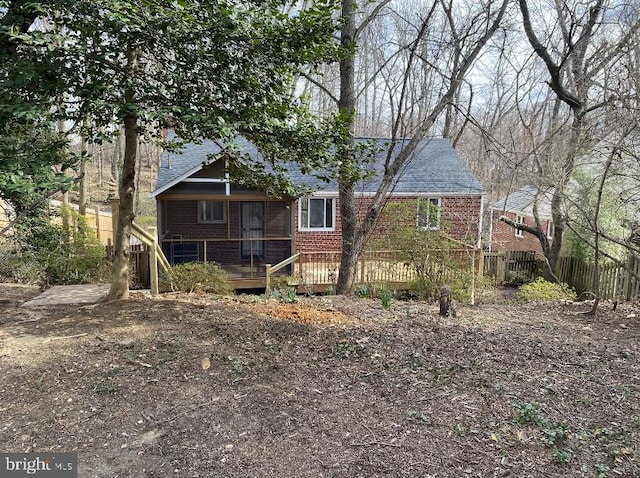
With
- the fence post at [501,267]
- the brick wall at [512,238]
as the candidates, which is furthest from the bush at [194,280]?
the brick wall at [512,238]

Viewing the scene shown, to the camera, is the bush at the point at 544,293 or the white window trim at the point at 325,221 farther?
the white window trim at the point at 325,221

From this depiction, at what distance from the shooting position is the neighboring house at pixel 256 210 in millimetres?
11984

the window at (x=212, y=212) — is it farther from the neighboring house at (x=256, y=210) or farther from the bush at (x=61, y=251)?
the bush at (x=61, y=251)

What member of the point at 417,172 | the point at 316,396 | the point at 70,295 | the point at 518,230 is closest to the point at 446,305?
the point at 316,396

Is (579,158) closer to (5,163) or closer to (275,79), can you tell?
(275,79)

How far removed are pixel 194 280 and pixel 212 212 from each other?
247 inches

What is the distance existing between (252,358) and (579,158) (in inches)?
299

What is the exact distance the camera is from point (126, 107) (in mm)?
3676

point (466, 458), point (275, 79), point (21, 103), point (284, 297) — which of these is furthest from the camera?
point (284, 297)

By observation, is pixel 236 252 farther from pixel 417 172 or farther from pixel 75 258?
pixel 417 172

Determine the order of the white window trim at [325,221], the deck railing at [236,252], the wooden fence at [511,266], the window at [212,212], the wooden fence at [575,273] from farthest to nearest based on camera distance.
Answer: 1. the white window trim at [325,221]
2. the wooden fence at [511,266]
3. the window at [212,212]
4. the deck railing at [236,252]
5. the wooden fence at [575,273]

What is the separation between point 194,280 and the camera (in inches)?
316

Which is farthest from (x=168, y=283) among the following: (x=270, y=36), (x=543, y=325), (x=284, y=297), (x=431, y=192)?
(x=431, y=192)

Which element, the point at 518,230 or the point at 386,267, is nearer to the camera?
the point at 386,267
